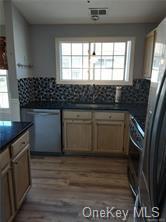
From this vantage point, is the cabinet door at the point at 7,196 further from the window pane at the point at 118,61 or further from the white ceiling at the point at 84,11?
the window pane at the point at 118,61

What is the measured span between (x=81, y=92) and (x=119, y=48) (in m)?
1.11

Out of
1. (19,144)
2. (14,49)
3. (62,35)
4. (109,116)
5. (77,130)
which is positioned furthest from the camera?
(62,35)

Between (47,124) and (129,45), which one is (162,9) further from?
(47,124)

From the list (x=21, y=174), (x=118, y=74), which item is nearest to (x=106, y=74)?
(x=118, y=74)

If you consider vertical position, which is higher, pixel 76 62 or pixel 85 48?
pixel 85 48

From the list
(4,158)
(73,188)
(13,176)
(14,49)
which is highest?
(14,49)

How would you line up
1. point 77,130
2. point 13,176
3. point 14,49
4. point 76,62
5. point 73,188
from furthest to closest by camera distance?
point 76,62, point 77,130, point 14,49, point 73,188, point 13,176

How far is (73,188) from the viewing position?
2416 mm

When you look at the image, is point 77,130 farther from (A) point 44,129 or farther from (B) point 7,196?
(B) point 7,196

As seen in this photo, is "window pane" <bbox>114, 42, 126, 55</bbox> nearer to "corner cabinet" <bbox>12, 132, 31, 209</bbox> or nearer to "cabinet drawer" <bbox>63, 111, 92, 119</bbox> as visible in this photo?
"cabinet drawer" <bbox>63, 111, 92, 119</bbox>

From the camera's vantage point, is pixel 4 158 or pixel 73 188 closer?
pixel 4 158

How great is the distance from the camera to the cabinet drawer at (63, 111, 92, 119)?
3096 mm

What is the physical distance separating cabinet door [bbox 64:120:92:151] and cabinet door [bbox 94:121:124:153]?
14cm

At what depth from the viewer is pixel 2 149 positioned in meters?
1.50
